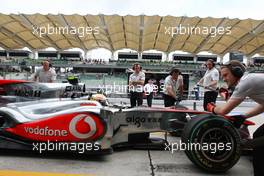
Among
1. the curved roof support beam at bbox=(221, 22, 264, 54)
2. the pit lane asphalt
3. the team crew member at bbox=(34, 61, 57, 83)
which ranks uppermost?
the curved roof support beam at bbox=(221, 22, 264, 54)

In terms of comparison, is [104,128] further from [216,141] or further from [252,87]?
[252,87]

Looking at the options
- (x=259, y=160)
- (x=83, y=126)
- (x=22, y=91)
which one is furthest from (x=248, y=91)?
(x=22, y=91)

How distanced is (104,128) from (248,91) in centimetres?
176

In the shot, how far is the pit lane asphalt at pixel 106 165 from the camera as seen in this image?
3373mm

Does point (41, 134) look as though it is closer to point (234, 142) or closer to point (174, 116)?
point (174, 116)

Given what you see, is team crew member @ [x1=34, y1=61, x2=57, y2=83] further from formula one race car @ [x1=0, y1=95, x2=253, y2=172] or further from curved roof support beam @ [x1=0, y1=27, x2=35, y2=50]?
curved roof support beam @ [x1=0, y1=27, x2=35, y2=50]

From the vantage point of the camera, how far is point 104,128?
381 cm

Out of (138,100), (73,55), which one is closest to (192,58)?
(73,55)

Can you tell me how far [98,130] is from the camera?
3.78 metres

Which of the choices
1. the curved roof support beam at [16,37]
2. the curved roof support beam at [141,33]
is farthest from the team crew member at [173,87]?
the curved roof support beam at [16,37]

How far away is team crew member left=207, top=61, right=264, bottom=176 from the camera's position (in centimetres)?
251

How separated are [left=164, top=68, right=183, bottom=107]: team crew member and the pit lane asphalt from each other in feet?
9.26

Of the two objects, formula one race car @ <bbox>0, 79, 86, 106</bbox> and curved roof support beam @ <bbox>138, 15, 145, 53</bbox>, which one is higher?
curved roof support beam @ <bbox>138, 15, 145, 53</bbox>

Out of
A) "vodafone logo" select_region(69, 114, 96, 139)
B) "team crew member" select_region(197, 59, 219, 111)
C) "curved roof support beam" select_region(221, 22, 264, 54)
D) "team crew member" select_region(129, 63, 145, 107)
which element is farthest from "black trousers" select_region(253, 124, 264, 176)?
"curved roof support beam" select_region(221, 22, 264, 54)
